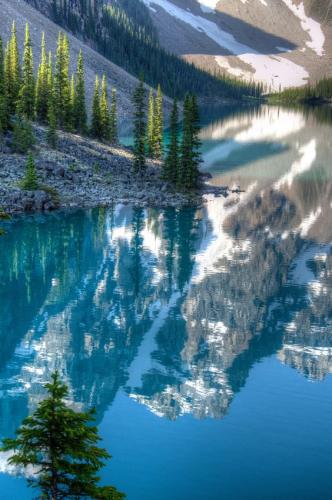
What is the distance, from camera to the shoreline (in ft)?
195

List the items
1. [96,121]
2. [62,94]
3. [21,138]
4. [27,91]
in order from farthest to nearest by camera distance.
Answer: [96,121] → [62,94] → [27,91] → [21,138]

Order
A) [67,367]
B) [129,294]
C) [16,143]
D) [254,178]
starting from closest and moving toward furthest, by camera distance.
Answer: [67,367]
[129,294]
[16,143]
[254,178]

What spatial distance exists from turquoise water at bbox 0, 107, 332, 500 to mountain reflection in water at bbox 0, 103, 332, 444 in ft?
0.38

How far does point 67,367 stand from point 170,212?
3491 centimetres

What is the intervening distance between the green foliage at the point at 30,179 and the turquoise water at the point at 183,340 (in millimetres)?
4108

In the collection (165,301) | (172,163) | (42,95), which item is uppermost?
(42,95)

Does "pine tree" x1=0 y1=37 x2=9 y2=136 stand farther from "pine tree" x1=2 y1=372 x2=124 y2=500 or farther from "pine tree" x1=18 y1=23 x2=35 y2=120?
"pine tree" x1=2 y1=372 x2=124 y2=500

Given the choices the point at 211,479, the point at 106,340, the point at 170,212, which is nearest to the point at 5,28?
the point at 170,212

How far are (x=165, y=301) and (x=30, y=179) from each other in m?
25.7

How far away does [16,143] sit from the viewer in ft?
228

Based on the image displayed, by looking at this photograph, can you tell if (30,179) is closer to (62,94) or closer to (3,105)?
(3,105)

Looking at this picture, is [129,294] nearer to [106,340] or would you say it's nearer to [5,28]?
[106,340]

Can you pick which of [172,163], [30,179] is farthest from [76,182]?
[172,163]

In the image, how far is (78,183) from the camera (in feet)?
217
